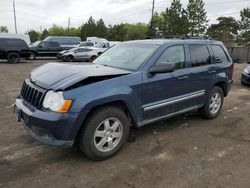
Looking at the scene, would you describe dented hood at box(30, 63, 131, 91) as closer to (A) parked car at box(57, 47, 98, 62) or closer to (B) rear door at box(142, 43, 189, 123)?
(B) rear door at box(142, 43, 189, 123)

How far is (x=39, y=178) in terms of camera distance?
12.4 feet

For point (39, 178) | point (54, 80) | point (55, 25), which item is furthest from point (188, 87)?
point (55, 25)

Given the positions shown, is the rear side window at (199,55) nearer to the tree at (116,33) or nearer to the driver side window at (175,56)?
the driver side window at (175,56)

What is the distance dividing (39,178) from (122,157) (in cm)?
125

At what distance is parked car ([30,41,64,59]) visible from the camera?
25478 millimetres

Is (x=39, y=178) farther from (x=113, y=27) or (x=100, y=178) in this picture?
(x=113, y=27)

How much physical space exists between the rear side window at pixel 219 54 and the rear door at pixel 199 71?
0.28 m

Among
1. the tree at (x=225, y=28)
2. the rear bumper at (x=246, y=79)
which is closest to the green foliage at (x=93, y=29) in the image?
the tree at (x=225, y=28)

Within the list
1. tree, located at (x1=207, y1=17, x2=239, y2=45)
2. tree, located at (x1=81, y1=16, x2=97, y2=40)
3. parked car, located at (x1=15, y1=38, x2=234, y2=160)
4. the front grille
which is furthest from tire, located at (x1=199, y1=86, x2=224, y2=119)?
tree, located at (x1=81, y1=16, x2=97, y2=40)

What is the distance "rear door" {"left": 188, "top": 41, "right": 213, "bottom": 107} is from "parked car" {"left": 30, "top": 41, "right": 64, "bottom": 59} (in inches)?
845

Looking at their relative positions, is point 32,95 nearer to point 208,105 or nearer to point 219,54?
point 208,105

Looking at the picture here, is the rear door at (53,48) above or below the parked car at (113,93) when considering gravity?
below

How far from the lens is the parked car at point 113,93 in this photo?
3.90 meters

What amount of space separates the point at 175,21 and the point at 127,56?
4105cm
